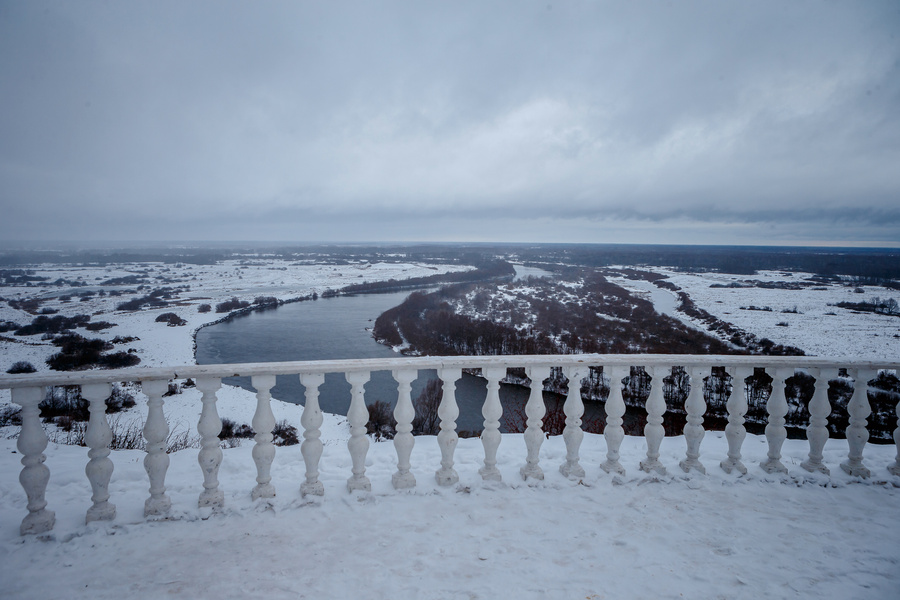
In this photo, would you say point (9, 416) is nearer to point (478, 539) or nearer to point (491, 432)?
point (491, 432)

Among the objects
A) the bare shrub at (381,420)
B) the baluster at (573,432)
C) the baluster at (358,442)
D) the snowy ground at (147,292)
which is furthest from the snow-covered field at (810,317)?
the snowy ground at (147,292)

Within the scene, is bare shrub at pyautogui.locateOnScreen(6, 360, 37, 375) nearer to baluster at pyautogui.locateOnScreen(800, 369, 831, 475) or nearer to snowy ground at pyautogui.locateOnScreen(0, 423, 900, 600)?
snowy ground at pyautogui.locateOnScreen(0, 423, 900, 600)

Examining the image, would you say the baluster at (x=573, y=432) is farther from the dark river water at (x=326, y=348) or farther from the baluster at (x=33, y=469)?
the dark river water at (x=326, y=348)

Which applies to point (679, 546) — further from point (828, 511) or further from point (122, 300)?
Answer: point (122, 300)

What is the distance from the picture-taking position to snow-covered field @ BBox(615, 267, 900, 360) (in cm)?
3111

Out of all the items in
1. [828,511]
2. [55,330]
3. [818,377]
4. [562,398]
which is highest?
[818,377]

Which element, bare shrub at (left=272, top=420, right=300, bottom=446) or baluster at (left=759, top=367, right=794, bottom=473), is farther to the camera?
bare shrub at (left=272, top=420, right=300, bottom=446)

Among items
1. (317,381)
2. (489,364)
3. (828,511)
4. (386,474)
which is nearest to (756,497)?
(828,511)

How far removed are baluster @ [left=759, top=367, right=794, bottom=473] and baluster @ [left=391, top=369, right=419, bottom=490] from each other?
2684 mm

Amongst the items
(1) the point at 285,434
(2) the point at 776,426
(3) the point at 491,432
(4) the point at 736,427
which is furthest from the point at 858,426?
(1) the point at 285,434

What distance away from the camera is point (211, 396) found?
266 centimetres

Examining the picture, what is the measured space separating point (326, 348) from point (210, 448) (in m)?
33.9

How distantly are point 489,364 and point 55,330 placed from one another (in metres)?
44.1

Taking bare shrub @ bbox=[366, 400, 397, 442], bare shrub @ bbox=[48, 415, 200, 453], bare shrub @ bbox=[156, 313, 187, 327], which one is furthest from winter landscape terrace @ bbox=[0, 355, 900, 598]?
bare shrub @ bbox=[156, 313, 187, 327]
